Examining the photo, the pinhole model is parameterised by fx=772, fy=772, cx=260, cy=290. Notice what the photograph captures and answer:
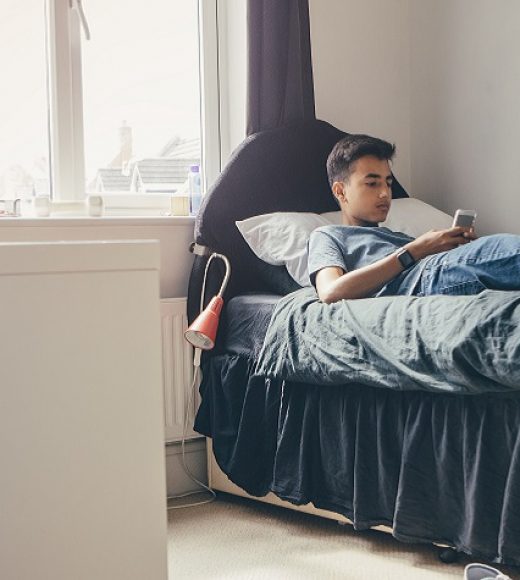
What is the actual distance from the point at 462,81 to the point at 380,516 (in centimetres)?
158

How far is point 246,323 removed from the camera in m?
2.02

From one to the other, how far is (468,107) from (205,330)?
128cm

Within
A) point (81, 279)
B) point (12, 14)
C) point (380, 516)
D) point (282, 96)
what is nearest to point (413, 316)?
point (380, 516)

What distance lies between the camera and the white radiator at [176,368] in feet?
7.20

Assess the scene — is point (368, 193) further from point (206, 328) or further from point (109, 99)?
point (109, 99)

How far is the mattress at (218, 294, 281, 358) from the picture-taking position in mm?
1962

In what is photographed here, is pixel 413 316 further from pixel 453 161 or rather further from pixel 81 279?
pixel 453 161

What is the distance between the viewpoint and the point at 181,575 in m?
1.64

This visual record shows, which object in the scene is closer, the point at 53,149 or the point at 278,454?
the point at 278,454

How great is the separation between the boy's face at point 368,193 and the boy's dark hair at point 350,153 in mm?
17

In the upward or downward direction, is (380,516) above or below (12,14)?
below

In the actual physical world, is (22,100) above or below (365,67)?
below

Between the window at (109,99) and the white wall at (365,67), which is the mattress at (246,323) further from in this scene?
the white wall at (365,67)

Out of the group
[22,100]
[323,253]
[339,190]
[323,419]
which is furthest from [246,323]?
[22,100]
